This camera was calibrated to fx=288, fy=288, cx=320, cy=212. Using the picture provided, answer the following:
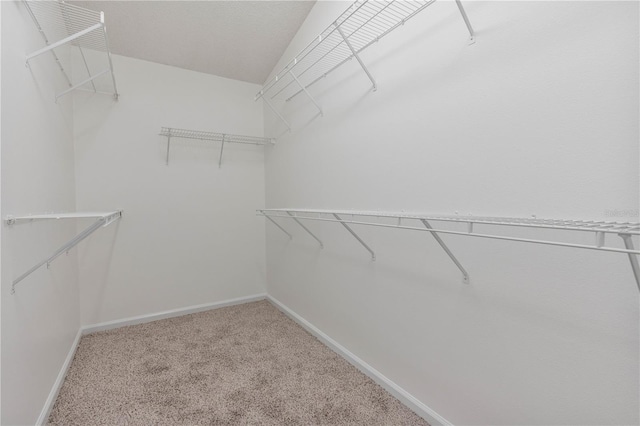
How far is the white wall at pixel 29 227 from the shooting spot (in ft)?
3.54

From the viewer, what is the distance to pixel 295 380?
1.73 metres

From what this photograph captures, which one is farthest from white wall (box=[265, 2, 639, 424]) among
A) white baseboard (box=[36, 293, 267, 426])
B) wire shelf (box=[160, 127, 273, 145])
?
white baseboard (box=[36, 293, 267, 426])

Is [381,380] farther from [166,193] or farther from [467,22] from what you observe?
[166,193]

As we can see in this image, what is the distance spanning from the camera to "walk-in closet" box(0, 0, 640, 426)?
35.4 inches

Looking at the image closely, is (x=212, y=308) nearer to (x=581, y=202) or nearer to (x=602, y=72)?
(x=581, y=202)

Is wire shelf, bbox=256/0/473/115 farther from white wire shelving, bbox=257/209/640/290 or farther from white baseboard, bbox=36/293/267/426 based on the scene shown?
white baseboard, bbox=36/293/267/426

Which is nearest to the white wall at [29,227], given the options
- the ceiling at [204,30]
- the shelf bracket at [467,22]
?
the ceiling at [204,30]

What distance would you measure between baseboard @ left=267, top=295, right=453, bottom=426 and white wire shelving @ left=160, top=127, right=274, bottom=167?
69.8 inches

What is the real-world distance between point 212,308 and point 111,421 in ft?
4.69

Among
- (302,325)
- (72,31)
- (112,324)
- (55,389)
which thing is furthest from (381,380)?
(72,31)

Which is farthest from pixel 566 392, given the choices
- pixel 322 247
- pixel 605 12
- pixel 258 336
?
pixel 258 336

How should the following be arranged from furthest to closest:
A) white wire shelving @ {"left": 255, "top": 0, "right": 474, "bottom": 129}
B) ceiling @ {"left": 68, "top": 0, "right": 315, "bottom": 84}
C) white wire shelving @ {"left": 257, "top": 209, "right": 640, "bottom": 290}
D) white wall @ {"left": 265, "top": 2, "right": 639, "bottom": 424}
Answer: ceiling @ {"left": 68, "top": 0, "right": 315, "bottom": 84}, white wire shelving @ {"left": 255, "top": 0, "right": 474, "bottom": 129}, white wall @ {"left": 265, "top": 2, "right": 639, "bottom": 424}, white wire shelving @ {"left": 257, "top": 209, "right": 640, "bottom": 290}

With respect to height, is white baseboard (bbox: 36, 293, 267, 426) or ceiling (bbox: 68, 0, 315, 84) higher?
ceiling (bbox: 68, 0, 315, 84)

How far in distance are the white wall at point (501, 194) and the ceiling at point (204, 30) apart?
37.1 inches
